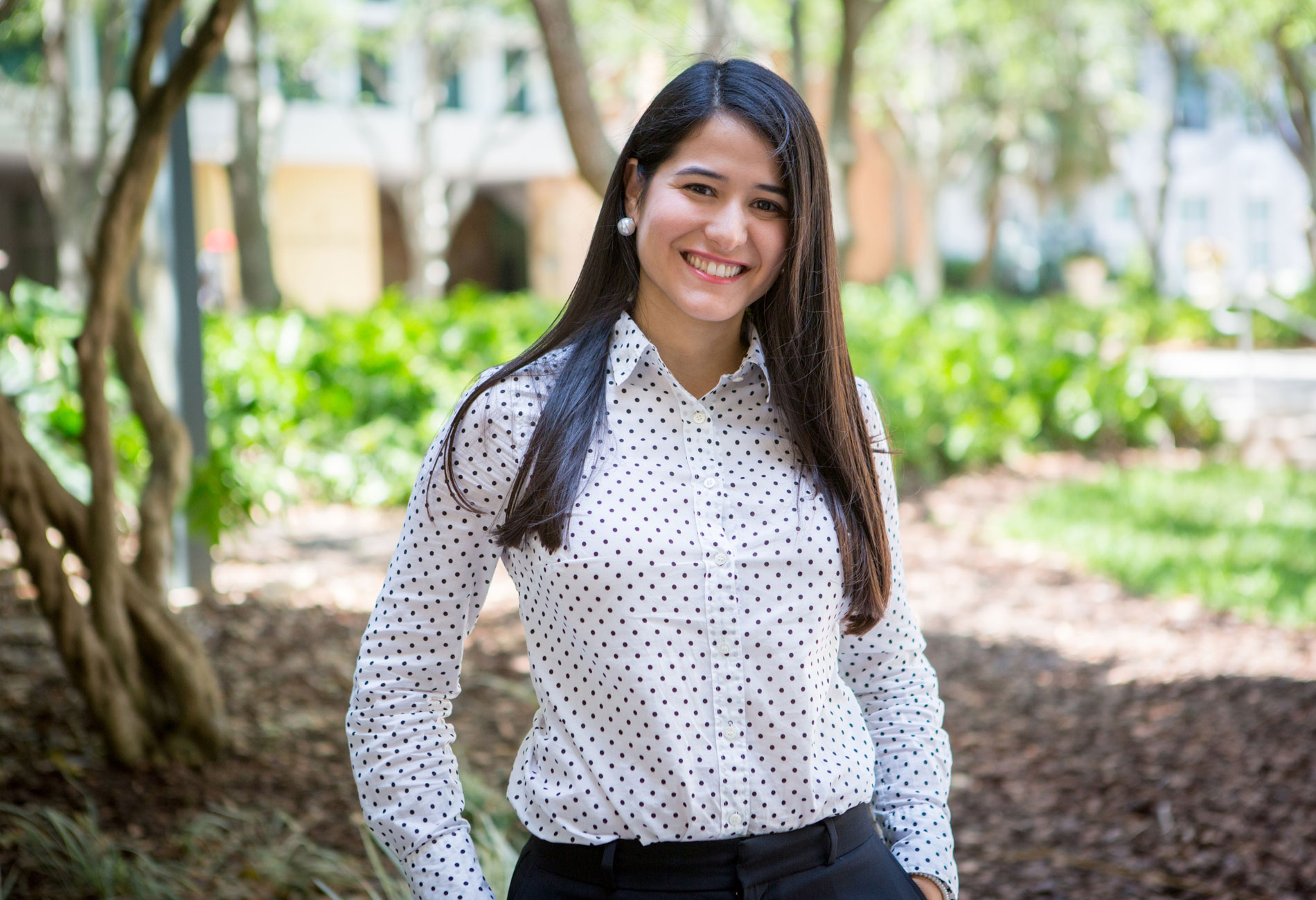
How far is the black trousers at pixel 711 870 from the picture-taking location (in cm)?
175

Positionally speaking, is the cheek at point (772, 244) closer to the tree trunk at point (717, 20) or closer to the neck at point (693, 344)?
the neck at point (693, 344)

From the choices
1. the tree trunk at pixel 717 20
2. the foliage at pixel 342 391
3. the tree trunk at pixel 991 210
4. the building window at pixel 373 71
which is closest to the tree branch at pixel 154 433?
the foliage at pixel 342 391

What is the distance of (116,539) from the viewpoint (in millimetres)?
4102

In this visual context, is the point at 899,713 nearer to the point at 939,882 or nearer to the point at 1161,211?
the point at 939,882

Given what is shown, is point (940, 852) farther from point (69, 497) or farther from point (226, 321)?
point (226, 321)

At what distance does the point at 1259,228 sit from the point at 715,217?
40494 millimetres

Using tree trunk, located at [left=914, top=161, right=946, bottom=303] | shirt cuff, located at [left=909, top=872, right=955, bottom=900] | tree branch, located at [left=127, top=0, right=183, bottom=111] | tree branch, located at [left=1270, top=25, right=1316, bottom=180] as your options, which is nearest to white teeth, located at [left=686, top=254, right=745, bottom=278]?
shirt cuff, located at [left=909, top=872, right=955, bottom=900]

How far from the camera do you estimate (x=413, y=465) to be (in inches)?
388

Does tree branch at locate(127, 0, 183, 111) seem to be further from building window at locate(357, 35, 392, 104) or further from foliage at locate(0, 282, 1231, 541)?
building window at locate(357, 35, 392, 104)

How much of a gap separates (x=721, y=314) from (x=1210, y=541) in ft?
23.4

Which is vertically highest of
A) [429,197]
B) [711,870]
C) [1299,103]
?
[1299,103]

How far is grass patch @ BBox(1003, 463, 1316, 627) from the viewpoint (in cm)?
705

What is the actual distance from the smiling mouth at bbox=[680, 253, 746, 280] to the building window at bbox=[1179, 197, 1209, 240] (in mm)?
40026

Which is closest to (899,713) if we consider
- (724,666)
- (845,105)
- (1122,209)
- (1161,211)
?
(724,666)
